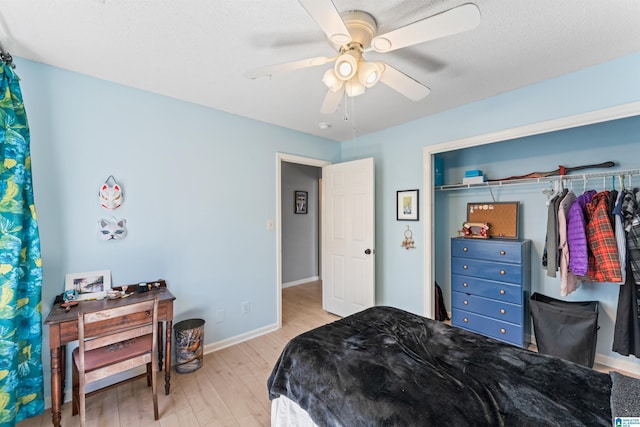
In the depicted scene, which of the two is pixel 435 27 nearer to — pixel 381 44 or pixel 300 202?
pixel 381 44

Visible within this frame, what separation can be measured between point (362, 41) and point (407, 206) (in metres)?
2.04

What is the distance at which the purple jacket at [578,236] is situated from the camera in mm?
2238

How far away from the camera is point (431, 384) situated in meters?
1.20

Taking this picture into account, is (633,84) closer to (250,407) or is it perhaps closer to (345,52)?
(345,52)

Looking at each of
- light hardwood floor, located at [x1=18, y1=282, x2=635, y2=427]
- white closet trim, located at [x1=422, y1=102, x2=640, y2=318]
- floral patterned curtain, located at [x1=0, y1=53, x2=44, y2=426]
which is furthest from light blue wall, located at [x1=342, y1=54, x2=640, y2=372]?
floral patterned curtain, located at [x1=0, y1=53, x2=44, y2=426]

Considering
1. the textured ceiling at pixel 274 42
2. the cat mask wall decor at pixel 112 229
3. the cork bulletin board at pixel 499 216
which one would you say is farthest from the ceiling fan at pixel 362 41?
the cork bulletin board at pixel 499 216

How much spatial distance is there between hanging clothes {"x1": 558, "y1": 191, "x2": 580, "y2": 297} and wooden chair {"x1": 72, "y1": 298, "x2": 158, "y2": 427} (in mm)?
3256

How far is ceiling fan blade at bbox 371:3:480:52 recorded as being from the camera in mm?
1027

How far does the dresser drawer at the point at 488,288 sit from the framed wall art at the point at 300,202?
3.08 m

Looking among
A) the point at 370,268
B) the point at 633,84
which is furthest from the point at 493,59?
the point at 370,268

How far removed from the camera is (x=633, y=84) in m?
1.85

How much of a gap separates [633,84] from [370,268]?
2.59 m

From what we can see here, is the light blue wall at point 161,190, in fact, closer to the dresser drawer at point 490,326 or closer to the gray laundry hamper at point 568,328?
the dresser drawer at point 490,326

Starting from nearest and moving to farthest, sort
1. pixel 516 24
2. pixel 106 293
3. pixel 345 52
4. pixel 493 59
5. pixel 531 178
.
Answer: pixel 345 52 < pixel 516 24 < pixel 493 59 < pixel 106 293 < pixel 531 178
